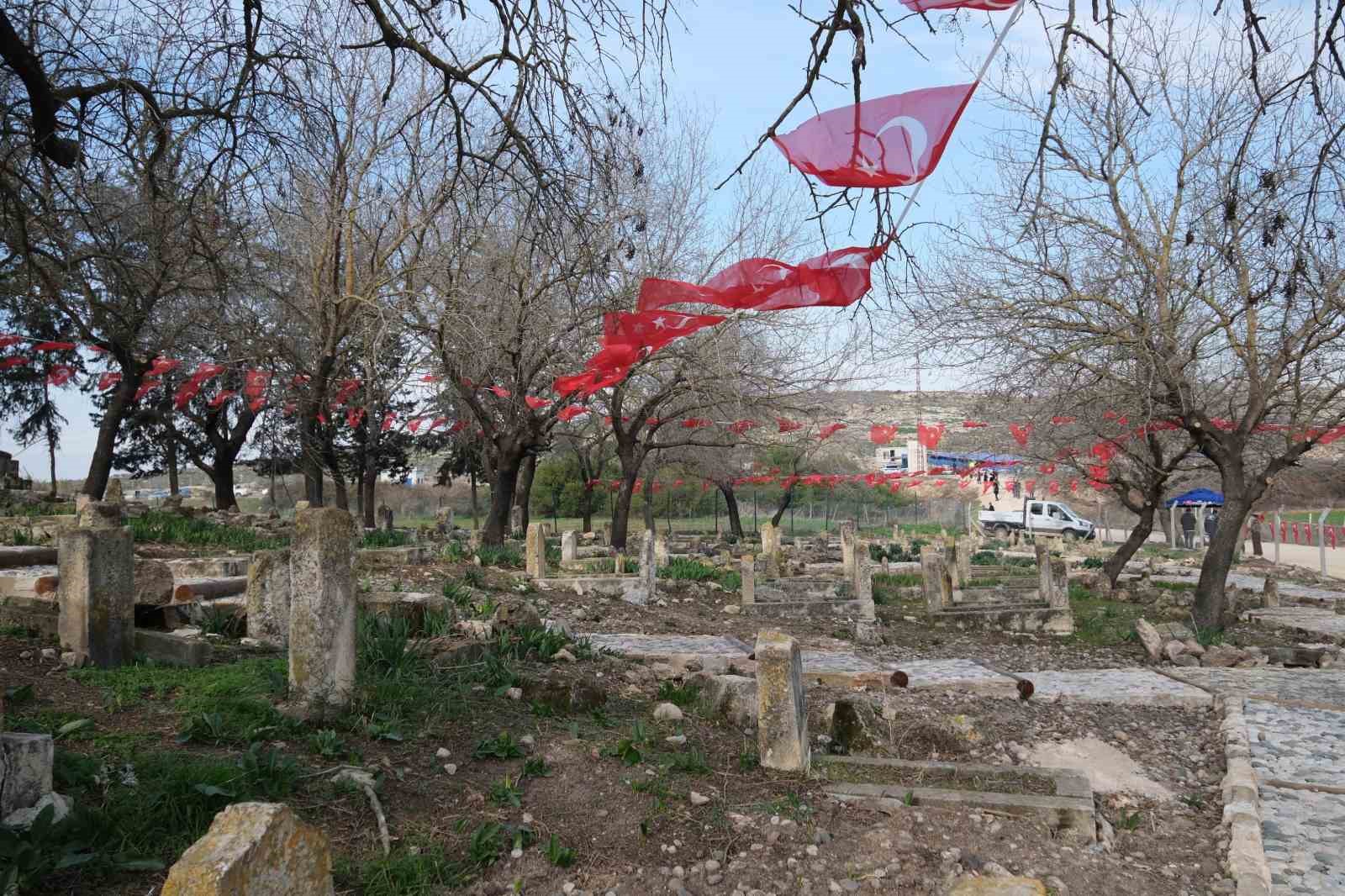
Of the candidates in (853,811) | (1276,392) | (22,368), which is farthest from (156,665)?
(22,368)

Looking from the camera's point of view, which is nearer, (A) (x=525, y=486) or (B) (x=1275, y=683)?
(B) (x=1275, y=683)

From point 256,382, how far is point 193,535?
234 inches

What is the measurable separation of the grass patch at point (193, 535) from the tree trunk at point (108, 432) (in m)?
3.41

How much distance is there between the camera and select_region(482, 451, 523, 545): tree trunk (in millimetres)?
18688

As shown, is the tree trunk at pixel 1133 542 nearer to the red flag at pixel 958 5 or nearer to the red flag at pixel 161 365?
the red flag at pixel 958 5

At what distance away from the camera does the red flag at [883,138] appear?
495cm

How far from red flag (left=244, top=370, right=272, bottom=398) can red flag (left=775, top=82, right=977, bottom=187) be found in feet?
50.9

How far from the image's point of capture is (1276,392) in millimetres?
11414

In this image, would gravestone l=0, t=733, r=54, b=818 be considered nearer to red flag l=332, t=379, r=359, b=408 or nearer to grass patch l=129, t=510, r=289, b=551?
grass patch l=129, t=510, r=289, b=551

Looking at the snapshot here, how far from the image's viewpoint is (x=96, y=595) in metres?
5.99

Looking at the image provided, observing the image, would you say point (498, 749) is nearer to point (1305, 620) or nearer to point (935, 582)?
point (935, 582)

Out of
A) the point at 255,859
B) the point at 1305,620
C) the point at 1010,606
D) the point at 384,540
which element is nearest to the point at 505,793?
the point at 255,859

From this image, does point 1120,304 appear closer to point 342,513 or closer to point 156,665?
point 342,513

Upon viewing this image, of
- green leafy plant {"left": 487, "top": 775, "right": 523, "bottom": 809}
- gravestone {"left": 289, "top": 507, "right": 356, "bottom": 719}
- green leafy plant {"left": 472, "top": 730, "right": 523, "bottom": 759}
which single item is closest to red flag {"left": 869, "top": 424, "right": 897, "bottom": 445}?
green leafy plant {"left": 472, "top": 730, "right": 523, "bottom": 759}
